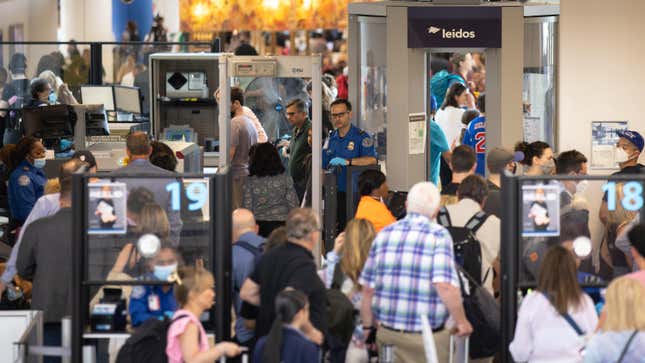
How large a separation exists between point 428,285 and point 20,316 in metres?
1.97

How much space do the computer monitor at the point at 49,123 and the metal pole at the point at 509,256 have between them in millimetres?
5932

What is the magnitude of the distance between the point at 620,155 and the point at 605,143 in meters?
0.19

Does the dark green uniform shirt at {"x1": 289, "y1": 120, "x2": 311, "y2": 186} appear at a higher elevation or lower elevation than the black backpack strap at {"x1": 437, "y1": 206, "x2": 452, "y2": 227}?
higher

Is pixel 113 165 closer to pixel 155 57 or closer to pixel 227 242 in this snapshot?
pixel 155 57

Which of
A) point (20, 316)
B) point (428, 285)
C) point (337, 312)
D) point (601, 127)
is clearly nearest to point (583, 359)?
point (428, 285)

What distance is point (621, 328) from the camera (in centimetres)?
566

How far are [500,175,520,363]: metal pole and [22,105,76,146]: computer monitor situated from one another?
5.93 m

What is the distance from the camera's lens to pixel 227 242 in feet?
21.5

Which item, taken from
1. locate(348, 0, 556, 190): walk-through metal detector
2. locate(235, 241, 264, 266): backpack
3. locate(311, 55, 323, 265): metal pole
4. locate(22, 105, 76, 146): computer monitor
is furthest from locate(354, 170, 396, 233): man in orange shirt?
locate(22, 105, 76, 146): computer monitor

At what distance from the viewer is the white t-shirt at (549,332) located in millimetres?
5980

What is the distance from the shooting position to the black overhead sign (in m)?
10.6

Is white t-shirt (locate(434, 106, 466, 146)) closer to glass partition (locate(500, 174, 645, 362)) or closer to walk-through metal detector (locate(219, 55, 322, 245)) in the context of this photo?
walk-through metal detector (locate(219, 55, 322, 245))

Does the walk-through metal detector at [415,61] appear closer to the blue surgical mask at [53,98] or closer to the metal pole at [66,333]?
the blue surgical mask at [53,98]

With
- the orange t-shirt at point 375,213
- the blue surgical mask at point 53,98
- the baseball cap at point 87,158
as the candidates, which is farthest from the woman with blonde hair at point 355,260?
the blue surgical mask at point 53,98
